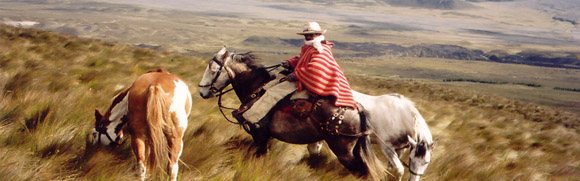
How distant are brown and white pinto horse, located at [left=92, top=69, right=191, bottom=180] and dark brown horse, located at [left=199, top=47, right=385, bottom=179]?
3.77ft

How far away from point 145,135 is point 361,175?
2.52m

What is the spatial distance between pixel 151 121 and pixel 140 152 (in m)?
0.34

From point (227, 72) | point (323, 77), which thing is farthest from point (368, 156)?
point (227, 72)

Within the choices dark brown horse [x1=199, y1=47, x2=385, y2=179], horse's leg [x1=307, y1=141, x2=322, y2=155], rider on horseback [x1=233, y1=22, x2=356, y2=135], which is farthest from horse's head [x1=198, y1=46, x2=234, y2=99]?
horse's leg [x1=307, y1=141, x2=322, y2=155]

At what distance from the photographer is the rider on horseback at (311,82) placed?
192 inches

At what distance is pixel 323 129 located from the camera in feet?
16.1

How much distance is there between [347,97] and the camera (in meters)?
4.93

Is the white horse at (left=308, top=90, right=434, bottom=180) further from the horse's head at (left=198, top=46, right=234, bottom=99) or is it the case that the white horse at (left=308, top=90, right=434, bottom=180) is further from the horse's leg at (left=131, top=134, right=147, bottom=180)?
the horse's leg at (left=131, top=134, right=147, bottom=180)

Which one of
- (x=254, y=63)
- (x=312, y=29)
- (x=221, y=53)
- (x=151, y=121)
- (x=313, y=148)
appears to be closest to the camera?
(x=151, y=121)

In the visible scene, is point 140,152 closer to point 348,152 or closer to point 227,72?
point 227,72

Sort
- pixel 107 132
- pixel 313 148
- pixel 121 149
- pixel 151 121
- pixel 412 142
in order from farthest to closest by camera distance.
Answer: pixel 313 148
pixel 412 142
pixel 121 149
pixel 107 132
pixel 151 121

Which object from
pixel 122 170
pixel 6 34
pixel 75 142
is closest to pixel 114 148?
pixel 75 142

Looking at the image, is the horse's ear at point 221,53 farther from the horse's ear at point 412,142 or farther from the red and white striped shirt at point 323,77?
the horse's ear at point 412,142

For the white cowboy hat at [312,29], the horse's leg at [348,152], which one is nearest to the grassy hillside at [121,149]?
the horse's leg at [348,152]
